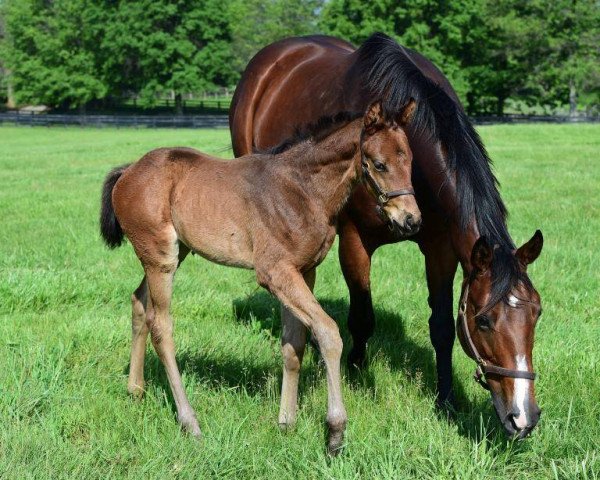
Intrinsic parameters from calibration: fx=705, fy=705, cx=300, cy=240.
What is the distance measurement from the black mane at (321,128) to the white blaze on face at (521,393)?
4.09ft

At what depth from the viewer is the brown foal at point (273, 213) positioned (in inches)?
115

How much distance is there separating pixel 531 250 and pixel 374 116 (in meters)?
0.88

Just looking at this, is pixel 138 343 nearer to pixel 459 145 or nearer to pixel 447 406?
pixel 447 406

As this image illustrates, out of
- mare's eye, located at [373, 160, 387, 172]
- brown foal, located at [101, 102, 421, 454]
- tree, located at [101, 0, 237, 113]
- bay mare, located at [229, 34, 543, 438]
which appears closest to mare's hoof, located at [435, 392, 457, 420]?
bay mare, located at [229, 34, 543, 438]

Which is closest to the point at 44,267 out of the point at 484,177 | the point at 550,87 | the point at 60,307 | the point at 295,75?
the point at 60,307

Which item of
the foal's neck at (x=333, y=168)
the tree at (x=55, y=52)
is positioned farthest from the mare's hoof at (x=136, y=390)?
the tree at (x=55, y=52)

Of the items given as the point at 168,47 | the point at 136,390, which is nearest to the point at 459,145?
the point at 136,390

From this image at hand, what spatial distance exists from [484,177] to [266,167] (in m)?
1.04

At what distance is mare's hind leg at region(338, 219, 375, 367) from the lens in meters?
4.32

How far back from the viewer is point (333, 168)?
3.15 metres

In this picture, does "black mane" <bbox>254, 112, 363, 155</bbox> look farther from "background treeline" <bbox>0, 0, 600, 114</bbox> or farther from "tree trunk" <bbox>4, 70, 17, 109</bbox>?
"tree trunk" <bbox>4, 70, 17, 109</bbox>

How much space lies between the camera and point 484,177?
336 cm

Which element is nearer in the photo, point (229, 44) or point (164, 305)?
point (164, 305)

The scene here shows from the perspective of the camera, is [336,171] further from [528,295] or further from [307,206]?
[528,295]
